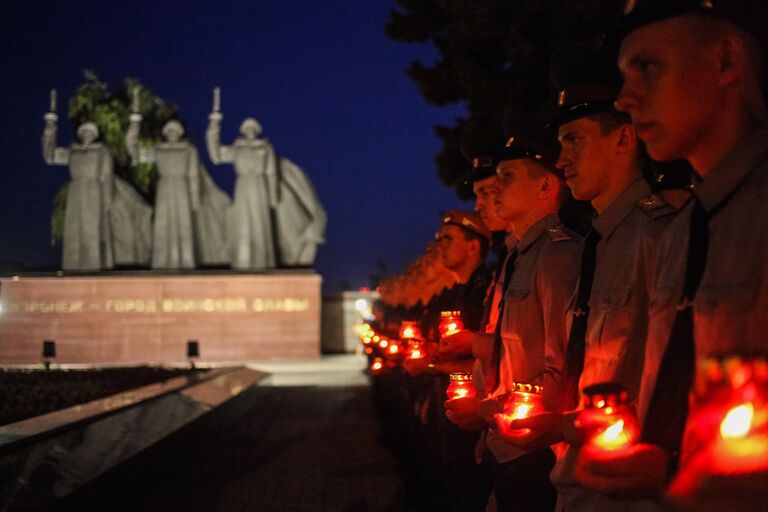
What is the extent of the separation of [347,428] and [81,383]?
3480mm

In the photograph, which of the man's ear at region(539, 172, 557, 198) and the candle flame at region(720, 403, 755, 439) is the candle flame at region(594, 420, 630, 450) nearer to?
the candle flame at region(720, 403, 755, 439)

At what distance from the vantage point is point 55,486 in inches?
185

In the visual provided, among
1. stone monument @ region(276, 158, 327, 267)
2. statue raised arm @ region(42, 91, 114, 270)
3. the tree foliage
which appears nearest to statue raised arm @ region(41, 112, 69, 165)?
statue raised arm @ region(42, 91, 114, 270)

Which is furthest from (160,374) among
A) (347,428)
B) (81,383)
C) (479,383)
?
(479,383)

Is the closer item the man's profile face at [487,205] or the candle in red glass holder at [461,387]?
the candle in red glass holder at [461,387]

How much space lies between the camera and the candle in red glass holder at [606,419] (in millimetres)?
1475

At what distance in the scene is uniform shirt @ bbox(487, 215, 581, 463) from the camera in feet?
9.11

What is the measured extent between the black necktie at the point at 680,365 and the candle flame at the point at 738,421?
313mm

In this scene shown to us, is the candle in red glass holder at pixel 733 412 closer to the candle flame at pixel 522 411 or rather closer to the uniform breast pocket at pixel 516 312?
the candle flame at pixel 522 411

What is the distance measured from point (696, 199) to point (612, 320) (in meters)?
0.52

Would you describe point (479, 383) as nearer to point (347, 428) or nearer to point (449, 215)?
point (449, 215)

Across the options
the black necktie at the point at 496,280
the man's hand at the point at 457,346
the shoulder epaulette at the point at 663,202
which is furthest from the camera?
the man's hand at the point at 457,346

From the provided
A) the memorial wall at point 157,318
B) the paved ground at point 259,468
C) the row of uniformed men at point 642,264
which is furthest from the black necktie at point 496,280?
the memorial wall at point 157,318

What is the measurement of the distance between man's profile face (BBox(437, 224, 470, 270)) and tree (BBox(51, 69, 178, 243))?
82.3ft
